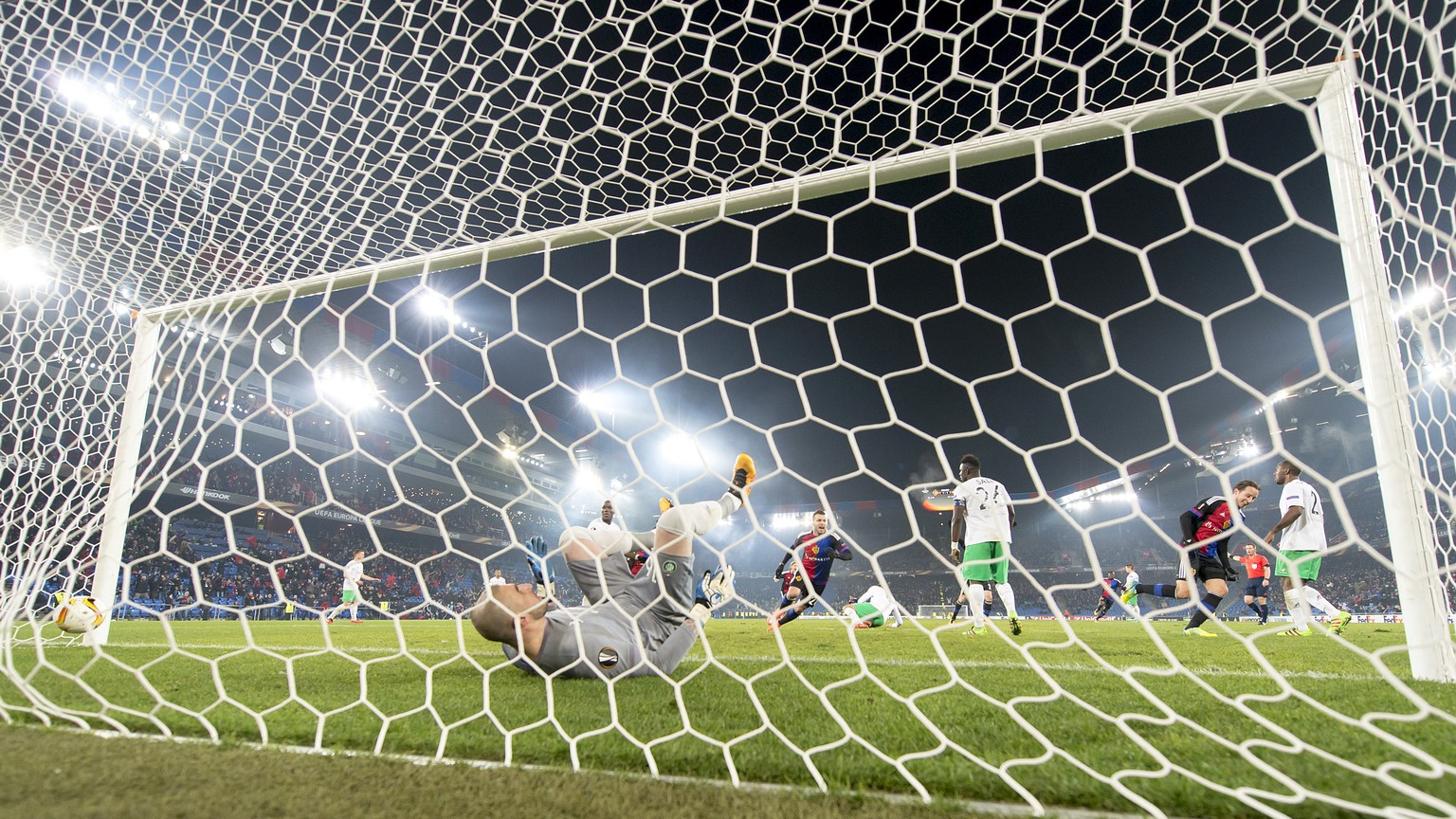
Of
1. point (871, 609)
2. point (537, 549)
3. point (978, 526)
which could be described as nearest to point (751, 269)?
point (537, 549)

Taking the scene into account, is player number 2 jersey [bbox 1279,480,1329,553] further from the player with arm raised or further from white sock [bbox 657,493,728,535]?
white sock [bbox 657,493,728,535]

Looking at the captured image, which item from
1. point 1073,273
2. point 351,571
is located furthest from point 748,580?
point 351,571

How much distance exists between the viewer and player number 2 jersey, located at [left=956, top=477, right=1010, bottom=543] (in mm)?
4680

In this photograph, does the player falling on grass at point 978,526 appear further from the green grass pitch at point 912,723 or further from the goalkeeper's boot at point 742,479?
the goalkeeper's boot at point 742,479

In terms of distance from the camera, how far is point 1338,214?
2.20 m

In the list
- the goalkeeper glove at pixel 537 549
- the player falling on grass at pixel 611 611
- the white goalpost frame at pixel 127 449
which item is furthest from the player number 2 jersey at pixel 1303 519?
the white goalpost frame at pixel 127 449

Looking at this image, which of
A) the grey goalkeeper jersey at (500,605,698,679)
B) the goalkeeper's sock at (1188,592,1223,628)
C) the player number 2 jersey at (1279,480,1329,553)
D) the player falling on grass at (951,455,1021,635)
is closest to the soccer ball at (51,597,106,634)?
the grey goalkeeper jersey at (500,605,698,679)

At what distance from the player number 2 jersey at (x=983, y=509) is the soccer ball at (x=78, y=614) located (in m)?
5.40

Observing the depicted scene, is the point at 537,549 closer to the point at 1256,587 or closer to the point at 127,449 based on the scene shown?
the point at 127,449

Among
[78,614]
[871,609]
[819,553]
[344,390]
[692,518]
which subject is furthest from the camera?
[344,390]

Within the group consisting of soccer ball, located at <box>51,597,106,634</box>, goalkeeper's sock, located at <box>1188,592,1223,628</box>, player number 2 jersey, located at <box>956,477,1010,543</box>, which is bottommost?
soccer ball, located at <box>51,597,106,634</box>

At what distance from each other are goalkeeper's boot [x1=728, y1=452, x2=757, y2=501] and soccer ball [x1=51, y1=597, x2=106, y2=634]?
3.58m

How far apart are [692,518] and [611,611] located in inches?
20.6

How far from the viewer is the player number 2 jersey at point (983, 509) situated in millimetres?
4680
